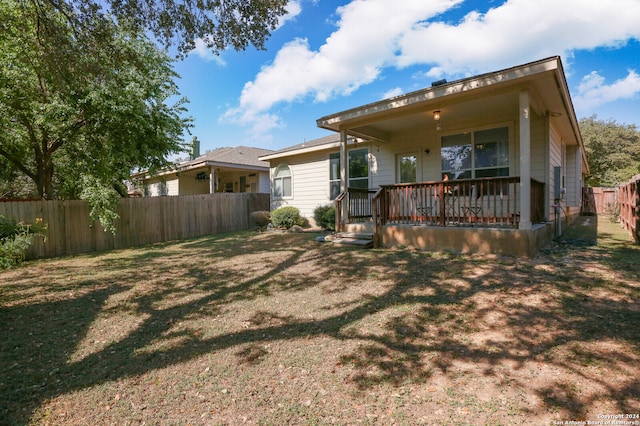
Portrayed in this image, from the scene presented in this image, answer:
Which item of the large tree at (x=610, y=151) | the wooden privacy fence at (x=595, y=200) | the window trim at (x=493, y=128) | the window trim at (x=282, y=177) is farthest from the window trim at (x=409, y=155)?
the large tree at (x=610, y=151)

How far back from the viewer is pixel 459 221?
657 centimetres

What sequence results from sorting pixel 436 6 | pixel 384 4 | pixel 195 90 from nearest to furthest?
1. pixel 384 4
2. pixel 436 6
3. pixel 195 90

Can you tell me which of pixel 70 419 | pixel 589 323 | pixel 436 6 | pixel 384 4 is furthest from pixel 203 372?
pixel 436 6

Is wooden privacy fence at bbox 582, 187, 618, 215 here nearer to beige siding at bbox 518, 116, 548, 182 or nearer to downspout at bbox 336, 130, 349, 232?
beige siding at bbox 518, 116, 548, 182

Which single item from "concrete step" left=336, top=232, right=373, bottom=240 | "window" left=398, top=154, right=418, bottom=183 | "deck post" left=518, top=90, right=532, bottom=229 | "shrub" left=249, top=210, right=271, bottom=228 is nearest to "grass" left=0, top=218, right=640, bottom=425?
"deck post" left=518, top=90, right=532, bottom=229

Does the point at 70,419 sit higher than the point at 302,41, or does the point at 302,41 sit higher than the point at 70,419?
the point at 302,41

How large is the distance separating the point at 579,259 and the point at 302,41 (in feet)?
30.2

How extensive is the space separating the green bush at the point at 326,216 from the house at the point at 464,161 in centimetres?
95

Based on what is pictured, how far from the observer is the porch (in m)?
5.94

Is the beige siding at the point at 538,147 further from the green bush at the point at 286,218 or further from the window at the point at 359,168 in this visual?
the green bush at the point at 286,218

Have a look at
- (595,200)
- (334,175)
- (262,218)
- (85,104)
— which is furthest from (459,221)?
(595,200)

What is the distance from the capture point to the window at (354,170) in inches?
416

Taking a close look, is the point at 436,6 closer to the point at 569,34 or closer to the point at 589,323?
the point at 569,34

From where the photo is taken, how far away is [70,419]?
217 cm
